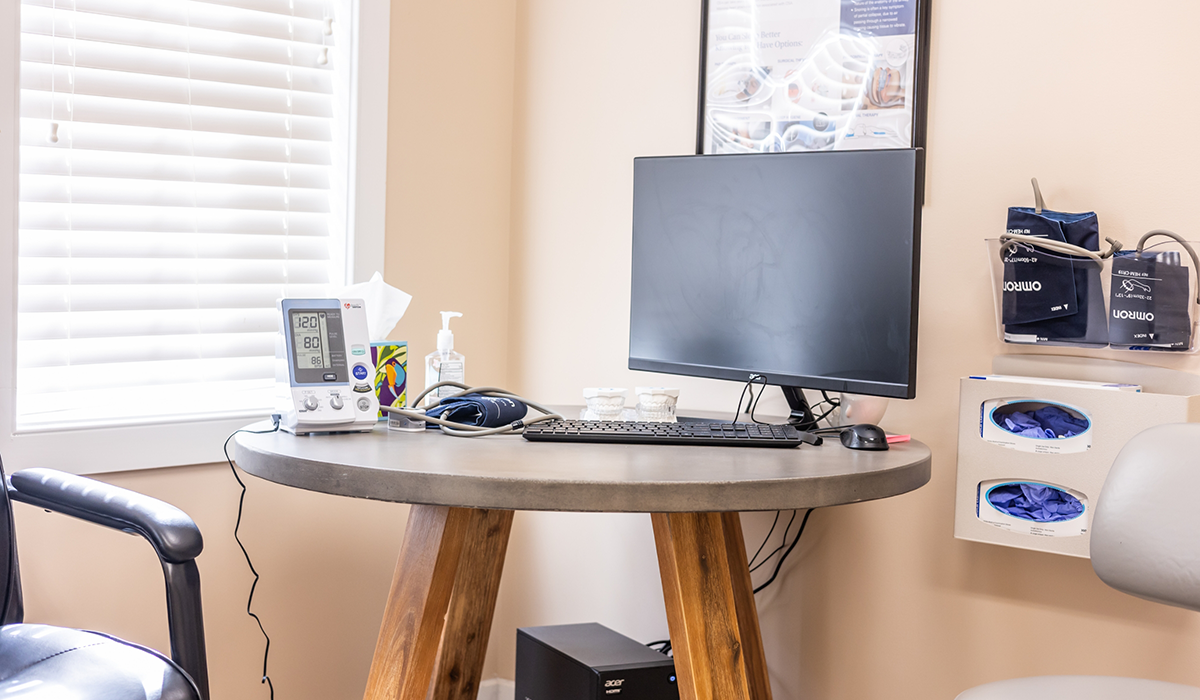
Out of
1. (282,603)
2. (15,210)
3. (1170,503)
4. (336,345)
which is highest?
(15,210)

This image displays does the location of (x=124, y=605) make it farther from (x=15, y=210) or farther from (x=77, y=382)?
(x=15, y=210)

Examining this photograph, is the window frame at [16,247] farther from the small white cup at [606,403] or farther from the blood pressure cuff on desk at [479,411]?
the small white cup at [606,403]

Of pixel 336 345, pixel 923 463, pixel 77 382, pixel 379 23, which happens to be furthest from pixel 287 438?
pixel 379 23

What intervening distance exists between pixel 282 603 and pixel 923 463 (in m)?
1.39

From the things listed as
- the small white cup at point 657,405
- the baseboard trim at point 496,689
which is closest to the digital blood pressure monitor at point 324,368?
the small white cup at point 657,405

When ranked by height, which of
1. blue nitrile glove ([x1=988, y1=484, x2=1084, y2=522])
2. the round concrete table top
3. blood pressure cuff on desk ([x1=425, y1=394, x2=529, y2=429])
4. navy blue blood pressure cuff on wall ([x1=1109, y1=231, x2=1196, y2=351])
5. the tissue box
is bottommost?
blue nitrile glove ([x1=988, y1=484, x2=1084, y2=522])

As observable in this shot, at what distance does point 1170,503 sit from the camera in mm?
1114

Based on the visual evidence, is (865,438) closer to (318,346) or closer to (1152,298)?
(1152,298)

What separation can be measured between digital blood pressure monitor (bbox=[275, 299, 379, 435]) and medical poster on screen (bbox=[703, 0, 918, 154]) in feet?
3.07

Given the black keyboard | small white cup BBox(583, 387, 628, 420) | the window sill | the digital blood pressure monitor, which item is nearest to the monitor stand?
the black keyboard

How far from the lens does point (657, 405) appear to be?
5.50 ft

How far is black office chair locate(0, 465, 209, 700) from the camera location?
1129 millimetres

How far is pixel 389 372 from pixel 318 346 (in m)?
0.16

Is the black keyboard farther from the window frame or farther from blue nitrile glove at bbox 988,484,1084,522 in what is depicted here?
the window frame
